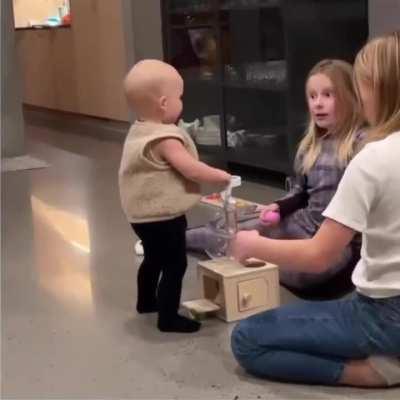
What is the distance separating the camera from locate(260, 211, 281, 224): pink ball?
2.46 metres

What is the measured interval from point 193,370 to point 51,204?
201 cm

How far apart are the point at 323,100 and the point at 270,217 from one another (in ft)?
1.24

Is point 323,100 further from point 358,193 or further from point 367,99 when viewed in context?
point 358,193

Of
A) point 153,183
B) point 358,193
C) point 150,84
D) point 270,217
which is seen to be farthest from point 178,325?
point 358,193

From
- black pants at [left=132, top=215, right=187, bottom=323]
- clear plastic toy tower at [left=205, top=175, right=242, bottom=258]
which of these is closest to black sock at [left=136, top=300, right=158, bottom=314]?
black pants at [left=132, top=215, right=187, bottom=323]

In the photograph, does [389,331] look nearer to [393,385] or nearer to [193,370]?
[393,385]

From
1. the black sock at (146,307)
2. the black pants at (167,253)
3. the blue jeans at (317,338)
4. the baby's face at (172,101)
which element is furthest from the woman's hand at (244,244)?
the black sock at (146,307)

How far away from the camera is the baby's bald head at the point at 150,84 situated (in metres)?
2.07

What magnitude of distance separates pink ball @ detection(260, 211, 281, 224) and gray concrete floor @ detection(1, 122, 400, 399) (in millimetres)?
219

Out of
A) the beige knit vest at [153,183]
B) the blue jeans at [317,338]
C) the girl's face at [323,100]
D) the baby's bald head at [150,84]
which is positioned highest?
the baby's bald head at [150,84]

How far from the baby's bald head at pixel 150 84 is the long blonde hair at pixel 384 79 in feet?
1.93

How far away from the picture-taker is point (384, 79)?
1617 mm

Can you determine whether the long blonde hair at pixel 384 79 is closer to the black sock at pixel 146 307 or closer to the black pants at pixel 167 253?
the black pants at pixel 167 253

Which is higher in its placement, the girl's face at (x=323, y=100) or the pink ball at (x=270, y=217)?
the girl's face at (x=323, y=100)
